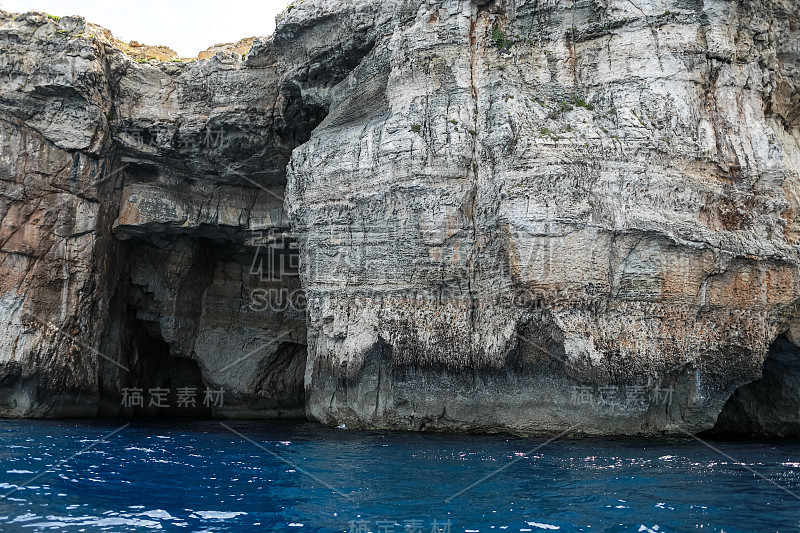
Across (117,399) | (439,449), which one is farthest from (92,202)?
(439,449)

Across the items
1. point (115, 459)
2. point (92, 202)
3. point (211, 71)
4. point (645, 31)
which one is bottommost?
point (115, 459)

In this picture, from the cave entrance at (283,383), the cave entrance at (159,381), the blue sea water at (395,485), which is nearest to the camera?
the blue sea water at (395,485)

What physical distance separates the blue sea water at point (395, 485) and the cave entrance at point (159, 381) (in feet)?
29.9

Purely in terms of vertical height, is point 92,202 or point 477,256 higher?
point 92,202

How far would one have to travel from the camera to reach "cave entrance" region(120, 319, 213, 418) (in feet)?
75.0

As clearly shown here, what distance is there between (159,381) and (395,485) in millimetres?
18120

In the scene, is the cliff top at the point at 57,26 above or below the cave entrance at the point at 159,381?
above

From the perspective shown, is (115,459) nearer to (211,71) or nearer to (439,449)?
(439,449)

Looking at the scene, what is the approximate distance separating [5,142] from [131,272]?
5.51 meters

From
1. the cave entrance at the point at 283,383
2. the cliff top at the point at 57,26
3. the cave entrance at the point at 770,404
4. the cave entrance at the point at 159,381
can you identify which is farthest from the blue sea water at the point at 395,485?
the cliff top at the point at 57,26

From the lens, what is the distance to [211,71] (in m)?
19.7

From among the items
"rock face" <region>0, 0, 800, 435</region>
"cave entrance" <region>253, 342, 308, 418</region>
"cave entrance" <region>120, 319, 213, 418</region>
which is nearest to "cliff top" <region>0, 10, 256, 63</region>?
"rock face" <region>0, 0, 800, 435</region>

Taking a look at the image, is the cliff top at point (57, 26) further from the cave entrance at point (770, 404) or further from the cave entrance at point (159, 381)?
the cave entrance at point (770, 404)

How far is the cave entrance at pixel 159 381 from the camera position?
2286 centimetres
